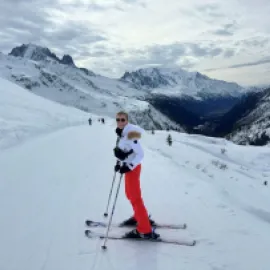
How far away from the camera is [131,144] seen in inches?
284

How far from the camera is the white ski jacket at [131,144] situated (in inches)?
282

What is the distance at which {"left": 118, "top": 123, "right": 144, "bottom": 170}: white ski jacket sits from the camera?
7156 mm

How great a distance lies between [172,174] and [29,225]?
664 centimetres

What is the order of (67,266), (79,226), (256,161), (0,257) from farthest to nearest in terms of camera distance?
(256,161), (79,226), (0,257), (67,266)

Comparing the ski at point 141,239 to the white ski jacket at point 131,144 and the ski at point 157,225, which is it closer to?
the ski at point 157,225

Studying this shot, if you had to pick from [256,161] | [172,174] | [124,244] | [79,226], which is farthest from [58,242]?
[256,161]

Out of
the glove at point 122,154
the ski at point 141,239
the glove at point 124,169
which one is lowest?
the ski at point 141,239

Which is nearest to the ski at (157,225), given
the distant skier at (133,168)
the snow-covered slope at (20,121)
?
the distant skier at (133,168)

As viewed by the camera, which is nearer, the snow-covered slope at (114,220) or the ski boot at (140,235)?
the snow-covered slope at (114,220)

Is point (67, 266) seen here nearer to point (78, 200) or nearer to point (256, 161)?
point (78, 200)

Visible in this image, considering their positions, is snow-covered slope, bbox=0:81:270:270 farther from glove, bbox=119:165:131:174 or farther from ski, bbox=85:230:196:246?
glove, bbox=119:165:131:174

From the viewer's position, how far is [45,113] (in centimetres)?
4091

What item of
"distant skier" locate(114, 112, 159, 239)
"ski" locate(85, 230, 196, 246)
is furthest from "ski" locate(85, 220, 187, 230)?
"distant skier" locate(114, 112, 159, 239)

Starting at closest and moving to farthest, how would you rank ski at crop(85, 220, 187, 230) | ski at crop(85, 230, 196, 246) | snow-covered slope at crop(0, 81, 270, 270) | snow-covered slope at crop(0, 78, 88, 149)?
snow-covered slope at crop(0, 81, 270, 270), ski at crop(85, 230, 196, 246), ski at crop(85, 220, 187, 230), snow-covered slope at crop(0, 78, 88, 149)
